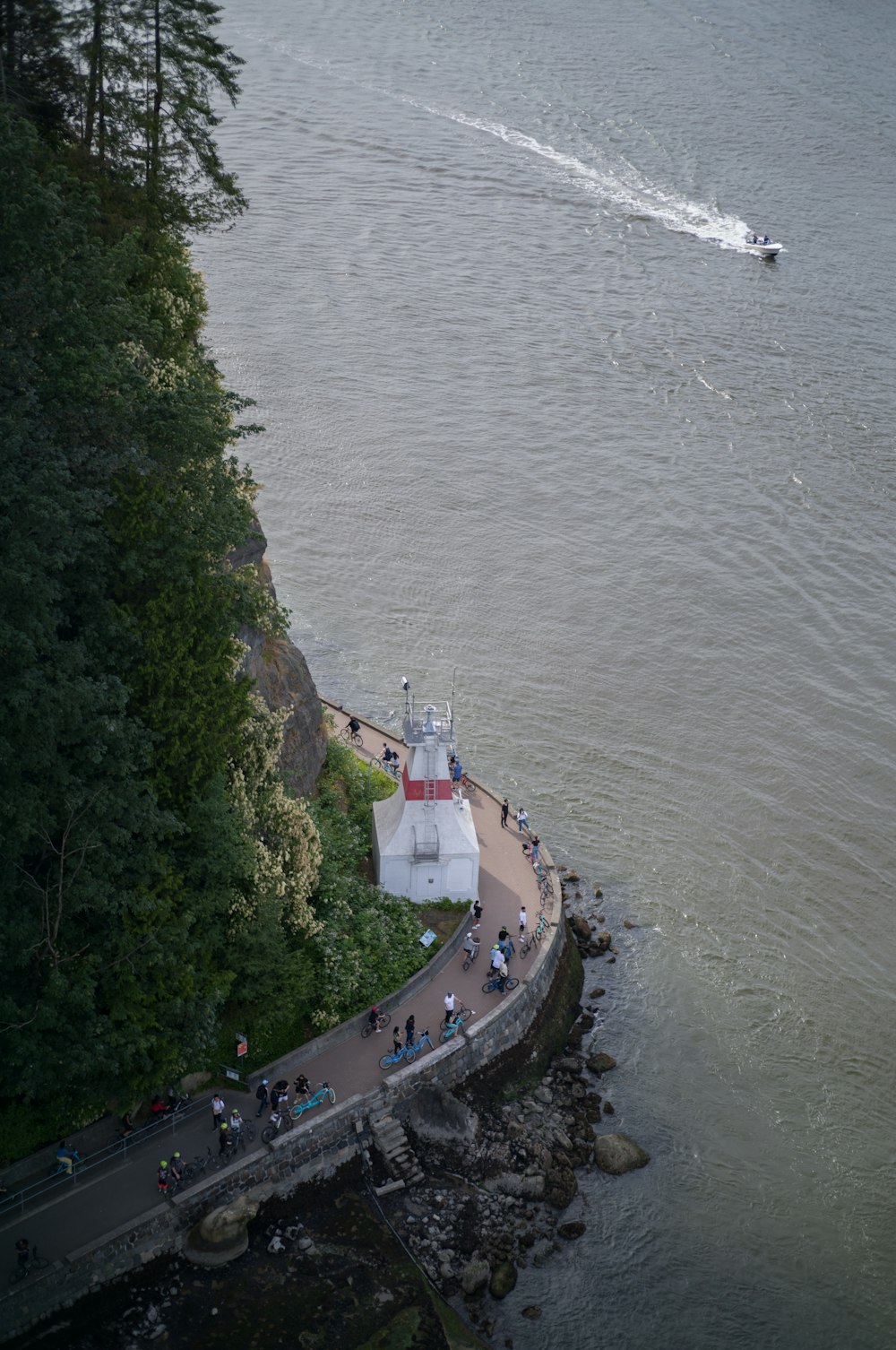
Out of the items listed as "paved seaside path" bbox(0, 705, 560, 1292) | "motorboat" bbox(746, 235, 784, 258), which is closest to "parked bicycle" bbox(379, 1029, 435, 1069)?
"paved seaside path" bbox(0, 705, 560, 1292)

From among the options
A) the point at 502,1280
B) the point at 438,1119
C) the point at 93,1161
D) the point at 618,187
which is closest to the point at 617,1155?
the point at 438,1119

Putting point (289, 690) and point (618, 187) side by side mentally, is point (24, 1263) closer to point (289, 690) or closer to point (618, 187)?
point (289, 690)

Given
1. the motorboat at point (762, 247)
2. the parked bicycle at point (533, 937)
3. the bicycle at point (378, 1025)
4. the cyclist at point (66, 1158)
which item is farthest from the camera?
the motorboat at point (762, 247)

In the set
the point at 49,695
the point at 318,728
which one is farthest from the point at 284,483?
the point at 49,695

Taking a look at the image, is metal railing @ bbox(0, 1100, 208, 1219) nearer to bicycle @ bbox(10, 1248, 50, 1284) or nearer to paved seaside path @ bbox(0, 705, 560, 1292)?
paved seaside path @ bbox(0, 705, 560, 1292)

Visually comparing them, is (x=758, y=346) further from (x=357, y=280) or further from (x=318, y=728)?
(x=318, y=728)

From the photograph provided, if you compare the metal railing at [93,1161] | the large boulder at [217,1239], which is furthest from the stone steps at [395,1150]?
the metal railing at [93,1161]

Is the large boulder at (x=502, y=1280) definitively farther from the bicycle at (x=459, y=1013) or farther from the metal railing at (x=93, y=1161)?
the metal railing at (x=93, y=1161)
